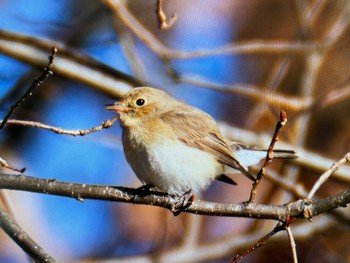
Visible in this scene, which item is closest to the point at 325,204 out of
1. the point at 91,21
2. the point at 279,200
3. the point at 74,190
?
the point at 74,190

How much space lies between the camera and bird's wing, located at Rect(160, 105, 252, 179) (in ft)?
12.0

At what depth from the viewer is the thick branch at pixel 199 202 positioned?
2516 mm

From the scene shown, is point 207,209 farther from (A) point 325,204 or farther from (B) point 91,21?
(B) point 91,21

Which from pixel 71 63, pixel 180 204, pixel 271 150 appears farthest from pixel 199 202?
pixel 71 63

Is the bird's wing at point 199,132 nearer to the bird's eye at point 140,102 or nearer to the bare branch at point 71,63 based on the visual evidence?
the bird's eye at point 140,102

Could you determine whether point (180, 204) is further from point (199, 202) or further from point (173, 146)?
point (173, 146)

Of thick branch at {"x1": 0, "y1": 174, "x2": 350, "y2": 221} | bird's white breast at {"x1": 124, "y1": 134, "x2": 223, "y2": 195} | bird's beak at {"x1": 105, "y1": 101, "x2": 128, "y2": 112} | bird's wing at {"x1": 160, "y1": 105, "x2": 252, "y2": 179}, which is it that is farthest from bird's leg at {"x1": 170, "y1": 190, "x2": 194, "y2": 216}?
bird's beak at {"x1": 105, "y1": 101, "x2": 128, "y2": 112}

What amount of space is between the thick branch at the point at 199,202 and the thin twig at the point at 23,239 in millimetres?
140

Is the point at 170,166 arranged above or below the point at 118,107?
below

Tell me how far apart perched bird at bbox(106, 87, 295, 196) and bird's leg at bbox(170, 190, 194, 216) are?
0.30 meters

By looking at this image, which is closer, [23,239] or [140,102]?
[23,239]

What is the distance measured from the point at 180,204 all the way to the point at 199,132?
1029 millimetres

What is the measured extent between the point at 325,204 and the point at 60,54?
2506 mm

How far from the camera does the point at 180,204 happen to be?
9.32ft
